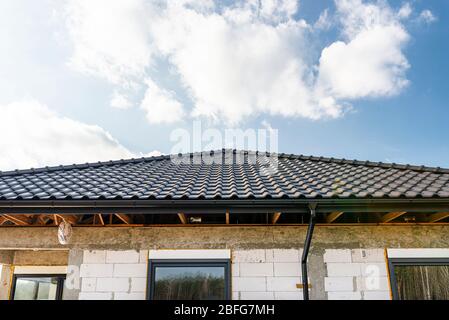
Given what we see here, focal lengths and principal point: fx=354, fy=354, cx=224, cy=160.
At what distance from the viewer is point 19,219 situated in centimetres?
559

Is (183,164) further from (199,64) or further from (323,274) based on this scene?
(323,274)

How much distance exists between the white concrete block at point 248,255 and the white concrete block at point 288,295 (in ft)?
A: 1.76

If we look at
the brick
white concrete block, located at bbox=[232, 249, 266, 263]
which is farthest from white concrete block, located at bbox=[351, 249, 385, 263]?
white concrete block, located at bbox=[232, 249, 266, 263]

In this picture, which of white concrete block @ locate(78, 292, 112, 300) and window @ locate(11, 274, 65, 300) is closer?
white concrete block @ locate(78, 292, 112, 300)

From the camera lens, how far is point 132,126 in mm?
9953

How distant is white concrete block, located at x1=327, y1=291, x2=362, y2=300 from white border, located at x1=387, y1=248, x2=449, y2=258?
803 millimetres

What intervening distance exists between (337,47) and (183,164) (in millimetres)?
4889

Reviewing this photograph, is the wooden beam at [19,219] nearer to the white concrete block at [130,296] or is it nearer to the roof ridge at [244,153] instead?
the white concrete block at [130,296]

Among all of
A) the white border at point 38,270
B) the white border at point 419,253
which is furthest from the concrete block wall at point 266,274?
the white border at point 38,270

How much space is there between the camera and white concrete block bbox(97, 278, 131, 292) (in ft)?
17.9

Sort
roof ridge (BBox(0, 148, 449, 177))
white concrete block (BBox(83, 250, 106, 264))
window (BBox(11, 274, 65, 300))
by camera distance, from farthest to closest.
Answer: window (BBox(11, 274, 65, 300)), roof ridge (BBox(0, 148, 449, 177)), white concrete block (BBox(83, 250, 106, 264))

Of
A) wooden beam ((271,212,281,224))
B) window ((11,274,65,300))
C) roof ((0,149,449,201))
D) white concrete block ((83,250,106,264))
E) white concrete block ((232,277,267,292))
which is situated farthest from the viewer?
window ((11,274,65,300))

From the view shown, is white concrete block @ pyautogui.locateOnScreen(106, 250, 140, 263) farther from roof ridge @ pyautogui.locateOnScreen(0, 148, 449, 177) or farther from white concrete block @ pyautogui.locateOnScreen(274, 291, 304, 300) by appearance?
roof ridge @ pyautogui.locateOnScreen(0, 148, 449, 177)

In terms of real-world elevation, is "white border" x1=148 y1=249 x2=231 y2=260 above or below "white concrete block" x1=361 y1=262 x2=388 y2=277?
above
